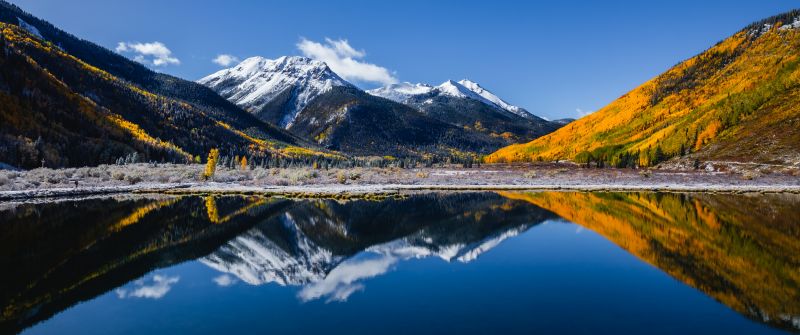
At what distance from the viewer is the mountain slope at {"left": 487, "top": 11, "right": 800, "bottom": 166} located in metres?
95.7

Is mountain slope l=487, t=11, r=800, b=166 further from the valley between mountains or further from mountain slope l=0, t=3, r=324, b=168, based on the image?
mountain slope l=0, t=3, r=324, b=168

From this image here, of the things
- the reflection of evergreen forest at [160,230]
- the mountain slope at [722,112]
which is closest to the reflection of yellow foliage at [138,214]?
the reflection of evergreen forest at [160,230]

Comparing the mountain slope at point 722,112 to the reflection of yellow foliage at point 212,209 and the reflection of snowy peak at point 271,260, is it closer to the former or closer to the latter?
the reflection of snowy peak at point 271,260

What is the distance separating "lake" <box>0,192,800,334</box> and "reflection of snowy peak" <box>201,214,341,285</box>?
0.37 ft

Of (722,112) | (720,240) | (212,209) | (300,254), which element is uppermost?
(722,112)

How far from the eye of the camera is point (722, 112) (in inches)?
4670

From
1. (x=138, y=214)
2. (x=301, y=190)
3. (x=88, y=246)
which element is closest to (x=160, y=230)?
(x=88, y=246)

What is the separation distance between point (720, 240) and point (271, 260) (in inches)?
911

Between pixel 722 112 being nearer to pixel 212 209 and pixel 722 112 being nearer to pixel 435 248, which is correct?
pixel 435 248

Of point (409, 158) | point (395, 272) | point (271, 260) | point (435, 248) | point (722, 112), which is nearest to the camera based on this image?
point (395, 272)

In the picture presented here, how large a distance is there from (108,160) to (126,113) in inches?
3156

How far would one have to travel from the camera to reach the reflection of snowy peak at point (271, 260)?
60.2ft

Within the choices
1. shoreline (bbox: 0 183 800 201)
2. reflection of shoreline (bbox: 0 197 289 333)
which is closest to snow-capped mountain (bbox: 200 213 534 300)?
reflection of shoreline (bbox: 0 197 289 333)

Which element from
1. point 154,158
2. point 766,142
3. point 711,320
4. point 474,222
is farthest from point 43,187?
point 766,142
